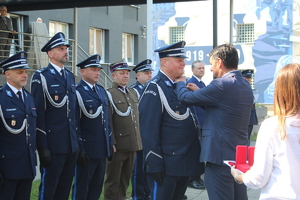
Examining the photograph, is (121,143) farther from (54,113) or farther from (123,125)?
(54,113)

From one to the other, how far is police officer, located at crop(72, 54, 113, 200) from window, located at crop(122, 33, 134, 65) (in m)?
21.7

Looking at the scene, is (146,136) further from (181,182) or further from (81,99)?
(81,99)

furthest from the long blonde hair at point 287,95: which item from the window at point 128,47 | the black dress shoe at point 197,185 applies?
the window at point 128,47

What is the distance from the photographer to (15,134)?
16.6 feet

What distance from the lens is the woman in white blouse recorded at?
3061 mm

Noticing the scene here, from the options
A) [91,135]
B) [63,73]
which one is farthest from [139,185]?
[63,73]

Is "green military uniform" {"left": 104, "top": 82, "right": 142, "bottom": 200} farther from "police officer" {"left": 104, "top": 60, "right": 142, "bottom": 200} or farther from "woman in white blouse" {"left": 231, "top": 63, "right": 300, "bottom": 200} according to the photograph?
"woman in white blouse" {"left": 231, "top": 63, "right": 300, "bottom": 200}

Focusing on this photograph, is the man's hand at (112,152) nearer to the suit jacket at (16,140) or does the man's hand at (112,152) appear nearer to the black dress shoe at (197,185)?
the suit jacket at (16,140)

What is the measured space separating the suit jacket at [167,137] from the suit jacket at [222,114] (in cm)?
30

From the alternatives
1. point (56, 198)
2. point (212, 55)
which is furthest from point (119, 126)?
point (212, 55)

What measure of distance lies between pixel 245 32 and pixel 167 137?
108ft

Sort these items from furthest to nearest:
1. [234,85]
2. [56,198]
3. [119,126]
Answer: [119,126]
[56,198]
[234,85]

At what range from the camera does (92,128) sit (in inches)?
243

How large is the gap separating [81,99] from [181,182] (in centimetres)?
188
